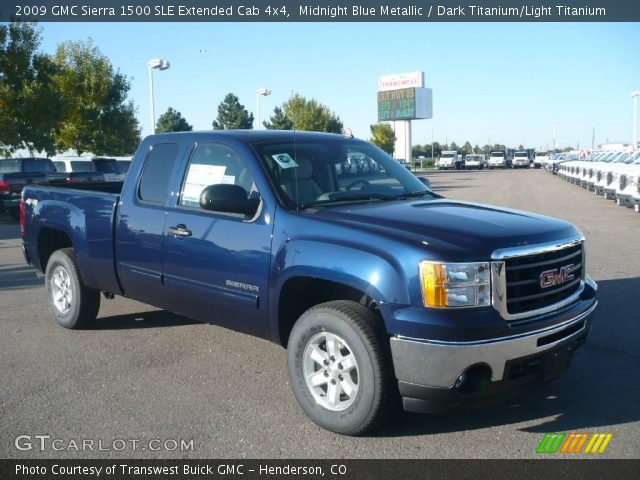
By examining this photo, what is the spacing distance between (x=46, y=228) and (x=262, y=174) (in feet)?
10.6

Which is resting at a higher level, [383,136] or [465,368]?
[383,136]

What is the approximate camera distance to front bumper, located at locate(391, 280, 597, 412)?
3514mm

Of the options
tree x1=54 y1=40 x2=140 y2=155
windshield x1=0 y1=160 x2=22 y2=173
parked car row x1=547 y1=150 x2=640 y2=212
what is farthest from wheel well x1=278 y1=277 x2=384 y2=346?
tree x1=54 y1=40 x2=140 y2=155

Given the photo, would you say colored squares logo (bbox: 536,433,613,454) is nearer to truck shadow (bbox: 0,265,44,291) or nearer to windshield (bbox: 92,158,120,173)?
truck shadow (bbox: 0,265,44,291)

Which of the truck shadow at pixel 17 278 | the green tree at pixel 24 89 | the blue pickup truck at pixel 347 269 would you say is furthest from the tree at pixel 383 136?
the blue pickup truck at pixel 347 269

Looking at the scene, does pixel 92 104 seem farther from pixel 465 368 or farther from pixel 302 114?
pixel 465 368

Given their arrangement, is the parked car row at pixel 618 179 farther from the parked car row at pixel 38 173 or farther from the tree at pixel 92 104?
the tree at pixel 92 104

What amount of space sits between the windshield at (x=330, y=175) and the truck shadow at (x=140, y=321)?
2.58 metres

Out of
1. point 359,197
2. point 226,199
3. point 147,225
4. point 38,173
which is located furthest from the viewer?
point 38,173

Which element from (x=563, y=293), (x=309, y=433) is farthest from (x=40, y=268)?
(x=563, y=293)

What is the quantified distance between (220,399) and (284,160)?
71.3 inches

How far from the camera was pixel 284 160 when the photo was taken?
4781 millimetres

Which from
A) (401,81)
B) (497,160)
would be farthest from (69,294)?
(401,81)

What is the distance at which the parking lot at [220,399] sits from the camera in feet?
12.6
